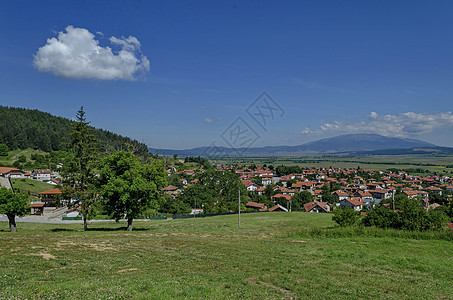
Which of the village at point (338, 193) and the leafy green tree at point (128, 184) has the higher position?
the leafy green tree at point (128, 184)

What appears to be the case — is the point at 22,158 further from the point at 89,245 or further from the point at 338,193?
the point at 89,245

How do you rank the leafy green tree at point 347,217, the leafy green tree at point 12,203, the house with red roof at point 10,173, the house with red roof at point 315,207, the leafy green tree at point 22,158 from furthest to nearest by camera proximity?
the leafy green tree at point 22,158
the house with red roof at point 10,173
the house with red roof at point 315,207
the leafy green tree at point 347,217
the leafy green tree at point 12,203

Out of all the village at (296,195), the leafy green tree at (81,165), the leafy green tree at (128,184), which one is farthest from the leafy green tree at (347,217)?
the leafy green tree at (81,165)

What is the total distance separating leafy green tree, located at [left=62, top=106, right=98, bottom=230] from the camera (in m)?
28.9

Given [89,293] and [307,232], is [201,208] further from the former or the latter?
[89,293]

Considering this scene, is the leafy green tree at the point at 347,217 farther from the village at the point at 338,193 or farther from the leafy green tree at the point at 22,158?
the leafy green tree at the point at 22,158

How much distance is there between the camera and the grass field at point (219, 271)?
9273mm

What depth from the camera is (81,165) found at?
30203 mm

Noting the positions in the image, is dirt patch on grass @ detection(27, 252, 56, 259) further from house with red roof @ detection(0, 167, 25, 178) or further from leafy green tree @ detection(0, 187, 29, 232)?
house with red roof @ detection(0, 167, 25, 178)

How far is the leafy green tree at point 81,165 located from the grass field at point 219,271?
1262 centimetres

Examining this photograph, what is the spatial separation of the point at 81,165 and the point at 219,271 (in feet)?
80.1

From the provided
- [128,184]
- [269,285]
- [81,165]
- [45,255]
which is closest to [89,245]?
[45,255]

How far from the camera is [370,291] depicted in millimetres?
10203

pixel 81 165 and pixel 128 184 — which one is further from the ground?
pixel 81 165
